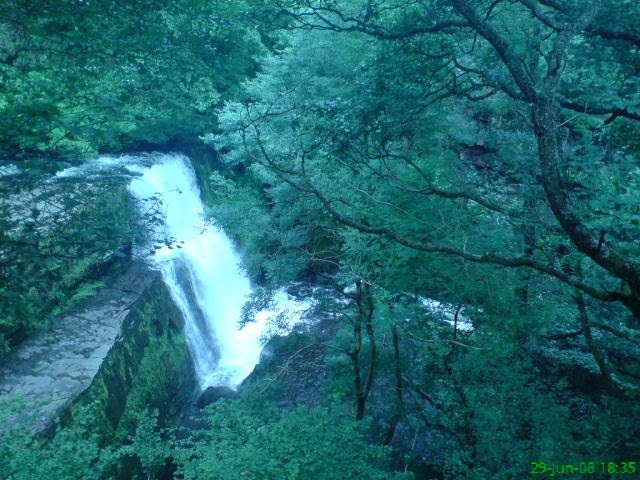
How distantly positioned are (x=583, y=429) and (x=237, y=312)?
935 centimetres

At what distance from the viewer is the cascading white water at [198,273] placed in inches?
417

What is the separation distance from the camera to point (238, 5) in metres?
5.21

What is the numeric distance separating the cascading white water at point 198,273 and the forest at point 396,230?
1204 mm

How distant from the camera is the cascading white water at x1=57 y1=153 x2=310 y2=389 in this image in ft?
34.8

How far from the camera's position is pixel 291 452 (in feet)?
14.7

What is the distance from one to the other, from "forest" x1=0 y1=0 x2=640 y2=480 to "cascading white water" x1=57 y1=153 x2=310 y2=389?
47.4 inches

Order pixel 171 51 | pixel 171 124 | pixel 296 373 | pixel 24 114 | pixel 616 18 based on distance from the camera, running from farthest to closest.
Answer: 1. pixel 171 124
2. pixel 296 373
3. pixel 616 18
4. pixel 171 51
5. pixel 24 114

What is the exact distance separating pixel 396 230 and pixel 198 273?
652 centimetres

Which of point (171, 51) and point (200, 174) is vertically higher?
point (200, 174)

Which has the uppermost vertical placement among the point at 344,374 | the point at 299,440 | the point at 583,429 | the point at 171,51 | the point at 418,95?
the point at 418,95

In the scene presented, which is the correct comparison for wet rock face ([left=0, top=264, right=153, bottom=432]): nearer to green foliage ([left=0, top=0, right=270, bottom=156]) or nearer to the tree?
the tree

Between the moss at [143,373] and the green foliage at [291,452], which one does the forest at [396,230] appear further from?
the moss at [143,373]

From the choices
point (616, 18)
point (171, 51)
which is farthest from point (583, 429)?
point (171, 51)

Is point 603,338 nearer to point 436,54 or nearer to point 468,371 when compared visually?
point 468,371
